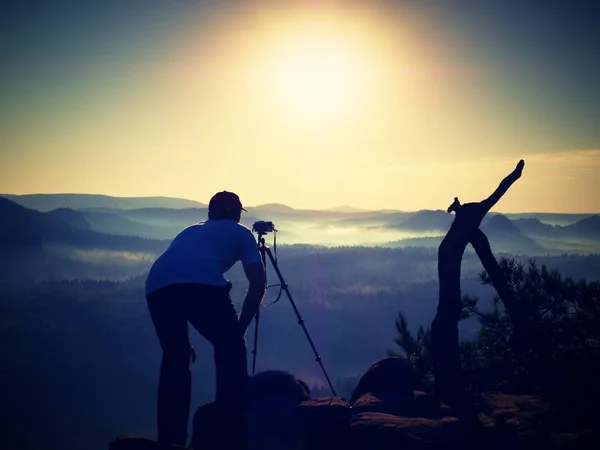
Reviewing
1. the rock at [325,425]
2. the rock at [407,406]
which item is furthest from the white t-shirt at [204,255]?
the rock at [407,406]

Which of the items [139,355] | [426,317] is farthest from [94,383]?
[426,317]

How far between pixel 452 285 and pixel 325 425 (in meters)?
2.78

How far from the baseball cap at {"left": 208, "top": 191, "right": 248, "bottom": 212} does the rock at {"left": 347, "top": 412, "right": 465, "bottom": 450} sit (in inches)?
103

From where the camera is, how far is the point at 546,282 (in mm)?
7672

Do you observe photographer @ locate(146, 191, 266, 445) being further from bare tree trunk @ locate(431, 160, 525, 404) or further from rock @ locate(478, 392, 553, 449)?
bare tree trunk @ locate(431, 160, 525, 404)

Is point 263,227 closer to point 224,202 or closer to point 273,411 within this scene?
point 224,202

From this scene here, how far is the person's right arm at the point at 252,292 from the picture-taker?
15.4 feet

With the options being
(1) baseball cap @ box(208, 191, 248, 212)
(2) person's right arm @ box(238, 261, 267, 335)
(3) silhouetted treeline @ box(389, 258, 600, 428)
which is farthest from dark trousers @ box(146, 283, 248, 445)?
(3) silhouetted treeline @ box(389, 258, 600, 428)

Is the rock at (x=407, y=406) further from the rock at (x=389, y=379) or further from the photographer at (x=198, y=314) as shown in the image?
the photographer at (x=198, y=314)

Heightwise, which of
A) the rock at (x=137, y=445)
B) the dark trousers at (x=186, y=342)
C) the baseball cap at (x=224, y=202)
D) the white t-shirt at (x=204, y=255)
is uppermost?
the baseball cap at (x=224, y=202)

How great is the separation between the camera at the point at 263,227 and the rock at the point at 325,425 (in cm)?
241

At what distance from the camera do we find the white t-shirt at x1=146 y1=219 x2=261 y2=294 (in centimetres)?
446

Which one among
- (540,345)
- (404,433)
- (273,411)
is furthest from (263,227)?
(540,345)

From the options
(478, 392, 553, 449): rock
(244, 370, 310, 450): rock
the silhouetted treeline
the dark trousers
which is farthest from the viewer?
the silhouetted treeline
